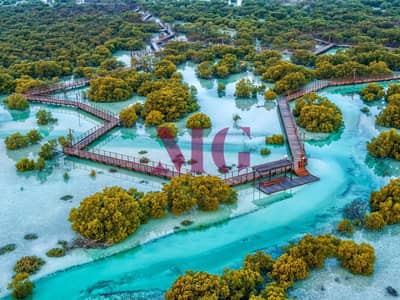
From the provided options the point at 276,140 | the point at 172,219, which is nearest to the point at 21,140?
the point at 172,219

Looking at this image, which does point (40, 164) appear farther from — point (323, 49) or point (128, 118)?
point (323, 49)

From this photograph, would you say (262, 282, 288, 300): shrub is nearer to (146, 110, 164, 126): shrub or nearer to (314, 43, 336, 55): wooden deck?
(146, 110, 164, 126): shrub

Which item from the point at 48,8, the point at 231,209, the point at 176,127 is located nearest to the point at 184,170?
the point at 231,209

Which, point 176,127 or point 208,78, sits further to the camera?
point 208,78

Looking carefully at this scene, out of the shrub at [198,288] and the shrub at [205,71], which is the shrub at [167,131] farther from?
the shrub at [198,288]

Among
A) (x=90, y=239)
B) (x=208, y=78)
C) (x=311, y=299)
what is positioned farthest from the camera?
(x=208, y=78)

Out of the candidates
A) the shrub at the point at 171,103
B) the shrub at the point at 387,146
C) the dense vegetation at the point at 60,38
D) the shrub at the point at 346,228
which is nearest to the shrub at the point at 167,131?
the shrub at the point at 171,103

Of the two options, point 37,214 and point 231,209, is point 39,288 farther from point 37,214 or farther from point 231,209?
point 231,209
